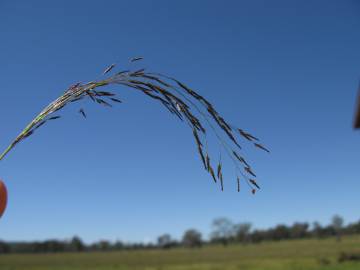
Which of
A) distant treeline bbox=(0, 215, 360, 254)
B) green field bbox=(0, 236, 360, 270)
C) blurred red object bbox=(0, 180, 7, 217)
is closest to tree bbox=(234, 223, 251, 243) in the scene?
distant treeline bbox=(0, 215, 360, 254)

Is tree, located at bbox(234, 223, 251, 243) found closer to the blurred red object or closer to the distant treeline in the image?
the distant treeline

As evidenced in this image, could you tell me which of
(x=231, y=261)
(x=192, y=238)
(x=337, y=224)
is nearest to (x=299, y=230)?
(x=337, y=224)

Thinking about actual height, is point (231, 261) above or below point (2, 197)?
below

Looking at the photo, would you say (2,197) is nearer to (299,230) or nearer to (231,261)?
(231,261)

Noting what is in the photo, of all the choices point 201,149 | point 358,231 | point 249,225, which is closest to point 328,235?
point 358,231

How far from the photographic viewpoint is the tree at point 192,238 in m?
180

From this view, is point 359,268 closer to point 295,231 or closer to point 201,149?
point 201,149

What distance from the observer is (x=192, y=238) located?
180m

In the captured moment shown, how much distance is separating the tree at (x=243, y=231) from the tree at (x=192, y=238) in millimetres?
20390

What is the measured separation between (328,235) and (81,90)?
176 m

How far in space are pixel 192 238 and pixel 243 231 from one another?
26.6m

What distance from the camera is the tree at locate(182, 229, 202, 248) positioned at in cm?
17986

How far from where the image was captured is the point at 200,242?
181 meters

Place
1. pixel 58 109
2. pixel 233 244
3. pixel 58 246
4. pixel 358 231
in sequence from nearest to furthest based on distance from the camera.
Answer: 1. pixel 58 109
2. pixel 358 231
3. pixel 58 246
4. pixel 233 244
